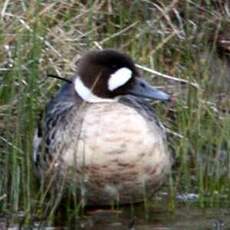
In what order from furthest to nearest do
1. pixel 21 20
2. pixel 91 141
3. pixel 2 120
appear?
pixel 21 20, pixel 2 120, pixel 91 141

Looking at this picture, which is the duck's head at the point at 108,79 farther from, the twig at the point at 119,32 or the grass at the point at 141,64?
the twig at the point at 119,32

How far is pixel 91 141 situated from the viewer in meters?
5.66

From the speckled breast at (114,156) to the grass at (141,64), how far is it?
0.53ft

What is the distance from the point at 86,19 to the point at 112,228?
2046 millimetres

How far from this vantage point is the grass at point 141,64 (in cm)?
586

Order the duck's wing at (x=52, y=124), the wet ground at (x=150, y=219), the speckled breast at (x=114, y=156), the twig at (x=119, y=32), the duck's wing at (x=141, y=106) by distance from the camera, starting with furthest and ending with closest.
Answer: the twig at (x=119, y=32) → the duck's wing at (x=141, y=106) → the duck's wing at (x=52, y=124) → the speckled breast at (x=114, y=156) → the wet ground at (x=150, y=219)

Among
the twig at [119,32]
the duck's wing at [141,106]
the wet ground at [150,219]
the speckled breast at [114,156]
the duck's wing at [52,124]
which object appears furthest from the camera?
the twig at [119,32]

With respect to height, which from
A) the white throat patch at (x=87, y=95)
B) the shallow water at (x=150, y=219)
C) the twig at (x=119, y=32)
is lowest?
the shallow water at (x=150, y=219)

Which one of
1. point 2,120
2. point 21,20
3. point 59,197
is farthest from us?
point 21,20

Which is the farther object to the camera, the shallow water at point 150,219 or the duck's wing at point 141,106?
the duck's wing at point 141,106

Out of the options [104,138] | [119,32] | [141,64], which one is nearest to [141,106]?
[104,138]

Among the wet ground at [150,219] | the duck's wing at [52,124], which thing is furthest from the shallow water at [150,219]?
the duck's wing at [52,124]

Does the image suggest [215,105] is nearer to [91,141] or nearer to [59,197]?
[91,141]

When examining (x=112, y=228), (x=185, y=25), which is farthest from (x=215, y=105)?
(x=112, y=228)
